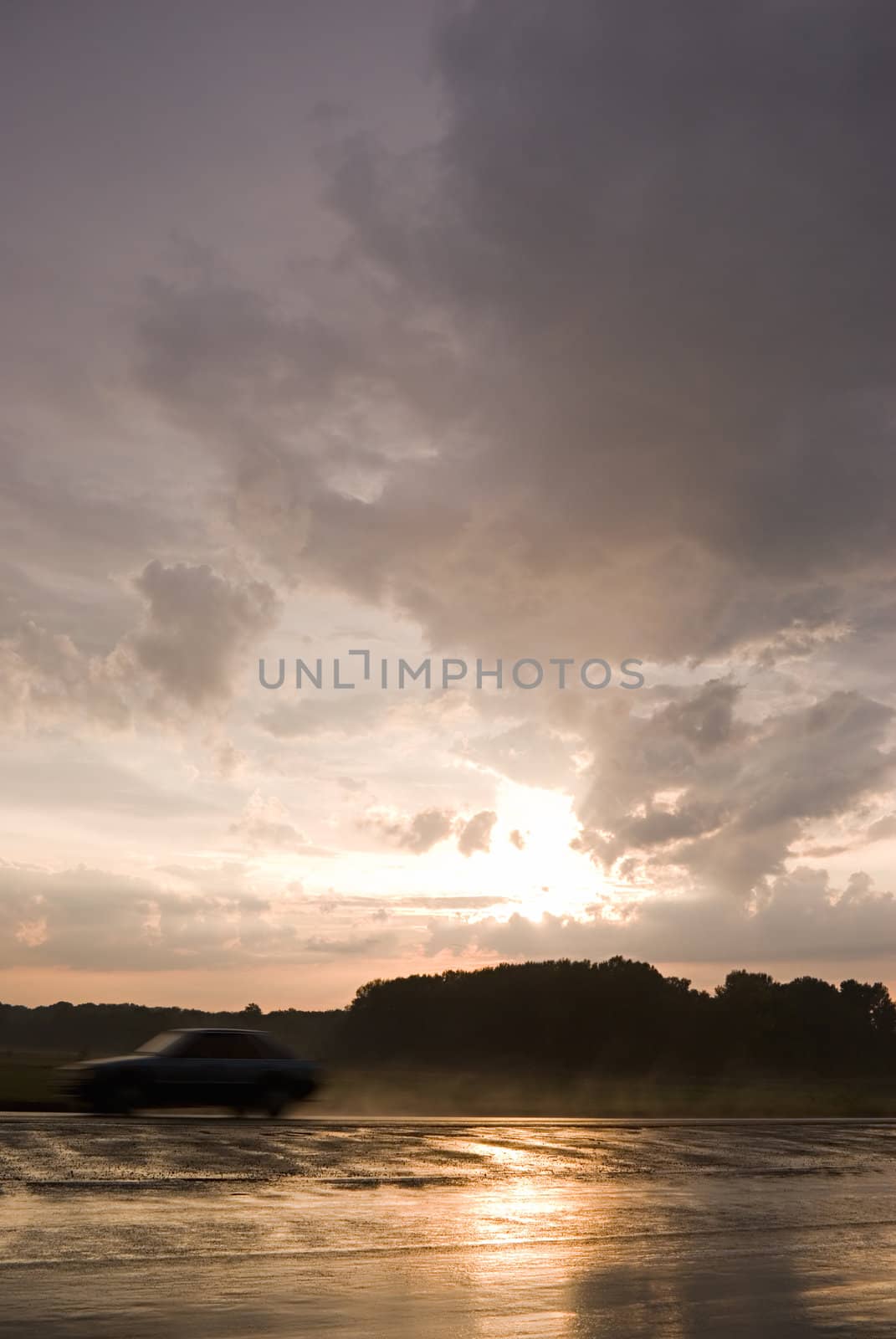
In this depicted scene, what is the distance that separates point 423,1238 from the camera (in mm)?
11555

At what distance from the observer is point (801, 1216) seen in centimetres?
1396

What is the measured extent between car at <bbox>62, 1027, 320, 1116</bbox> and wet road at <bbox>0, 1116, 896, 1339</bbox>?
231cm

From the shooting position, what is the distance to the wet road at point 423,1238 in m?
8.09

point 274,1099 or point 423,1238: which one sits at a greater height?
point 274,1099

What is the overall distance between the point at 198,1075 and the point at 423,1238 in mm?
13371

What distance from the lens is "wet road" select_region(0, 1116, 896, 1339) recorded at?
809 cm

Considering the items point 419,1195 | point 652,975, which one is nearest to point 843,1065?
point 652,975

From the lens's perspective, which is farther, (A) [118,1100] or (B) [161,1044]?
(B) [161,1044]

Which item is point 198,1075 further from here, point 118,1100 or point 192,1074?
point 118,1100

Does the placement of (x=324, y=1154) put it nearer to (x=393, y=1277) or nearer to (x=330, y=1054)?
(x=393, y=1277)

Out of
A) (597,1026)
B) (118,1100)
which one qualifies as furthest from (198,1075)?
(597,1026)

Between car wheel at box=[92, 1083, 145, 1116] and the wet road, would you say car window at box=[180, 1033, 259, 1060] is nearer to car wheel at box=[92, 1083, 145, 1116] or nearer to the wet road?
car wheel at box=[92, 1083, 145, 1116]

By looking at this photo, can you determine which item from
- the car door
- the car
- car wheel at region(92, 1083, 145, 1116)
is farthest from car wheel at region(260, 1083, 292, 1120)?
car wheel at region(92, 1083, 145, 1116)

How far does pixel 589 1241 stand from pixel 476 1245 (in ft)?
3.27
